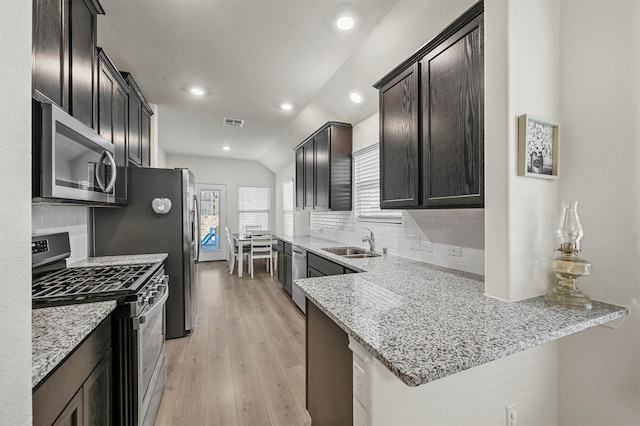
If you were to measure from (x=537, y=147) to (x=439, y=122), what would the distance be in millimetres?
537

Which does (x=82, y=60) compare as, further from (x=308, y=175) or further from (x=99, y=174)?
(x=308, y=175)

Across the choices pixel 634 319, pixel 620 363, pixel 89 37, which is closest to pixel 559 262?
pixel 634 319

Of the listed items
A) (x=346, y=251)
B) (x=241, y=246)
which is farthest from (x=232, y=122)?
(x=346, y=251)

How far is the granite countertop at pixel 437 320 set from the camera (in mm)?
821

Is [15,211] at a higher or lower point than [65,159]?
lower

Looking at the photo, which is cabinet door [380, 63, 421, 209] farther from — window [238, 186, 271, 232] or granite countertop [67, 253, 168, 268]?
window [238, 186, 271, 232]

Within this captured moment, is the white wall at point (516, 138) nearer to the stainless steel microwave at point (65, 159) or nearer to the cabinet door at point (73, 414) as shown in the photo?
the cabinet door at point (73, 414)

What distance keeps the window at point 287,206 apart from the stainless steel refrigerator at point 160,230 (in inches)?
149

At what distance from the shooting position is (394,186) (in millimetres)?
2129

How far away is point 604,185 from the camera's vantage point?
1246 mm

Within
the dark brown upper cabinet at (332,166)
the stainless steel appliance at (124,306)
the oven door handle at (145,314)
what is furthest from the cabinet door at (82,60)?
the dark brown upper cabinet at (332,166)

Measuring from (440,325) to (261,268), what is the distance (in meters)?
5.78

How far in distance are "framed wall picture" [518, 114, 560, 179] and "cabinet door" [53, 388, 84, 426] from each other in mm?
1967

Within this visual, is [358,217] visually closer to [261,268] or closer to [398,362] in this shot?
[398,362]
